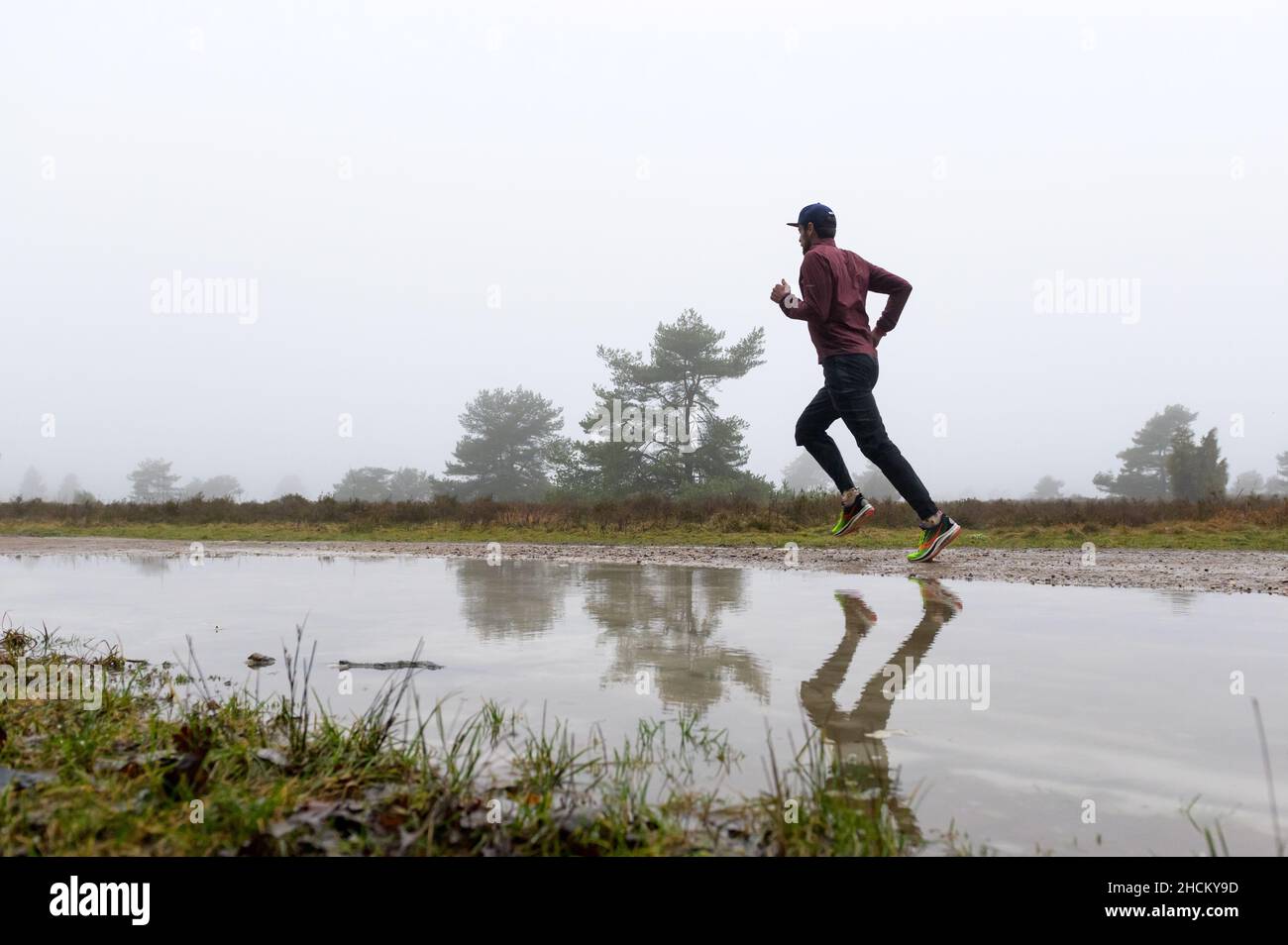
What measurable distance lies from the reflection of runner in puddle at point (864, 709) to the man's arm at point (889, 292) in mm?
2973

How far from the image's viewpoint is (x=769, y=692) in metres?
2.93

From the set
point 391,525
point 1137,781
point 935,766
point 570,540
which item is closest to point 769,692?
point 935,766

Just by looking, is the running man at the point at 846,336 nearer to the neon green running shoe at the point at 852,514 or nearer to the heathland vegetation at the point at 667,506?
the neon green running shoe at the point at 852,514

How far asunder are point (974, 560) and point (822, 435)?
238 cm

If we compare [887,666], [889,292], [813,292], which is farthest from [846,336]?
[887,666]

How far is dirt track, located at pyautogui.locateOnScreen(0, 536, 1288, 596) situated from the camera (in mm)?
6391

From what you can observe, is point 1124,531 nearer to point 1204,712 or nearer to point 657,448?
point 1204,712

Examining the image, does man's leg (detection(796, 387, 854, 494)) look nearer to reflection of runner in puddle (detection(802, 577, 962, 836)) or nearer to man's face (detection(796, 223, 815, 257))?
man's face (detection(796, 223, 815, 257))

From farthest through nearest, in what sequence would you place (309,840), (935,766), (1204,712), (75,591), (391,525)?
(391,525)
(75,591)
(1204,712)
(935,766)
(309,840)

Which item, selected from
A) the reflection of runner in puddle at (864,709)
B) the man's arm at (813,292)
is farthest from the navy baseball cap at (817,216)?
the reflection of runner in puddle at (864,709)

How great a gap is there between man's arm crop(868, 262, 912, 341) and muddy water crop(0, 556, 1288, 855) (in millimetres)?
2093

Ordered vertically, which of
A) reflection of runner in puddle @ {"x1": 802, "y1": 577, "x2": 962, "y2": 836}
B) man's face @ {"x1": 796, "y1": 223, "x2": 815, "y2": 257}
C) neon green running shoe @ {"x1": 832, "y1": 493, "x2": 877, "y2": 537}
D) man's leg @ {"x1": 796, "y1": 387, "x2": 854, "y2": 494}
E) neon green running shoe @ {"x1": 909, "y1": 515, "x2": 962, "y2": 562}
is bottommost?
reflection of runner in puddle @ {"x1": 802, "y1": 577, "x2": 962, "y2": 836}

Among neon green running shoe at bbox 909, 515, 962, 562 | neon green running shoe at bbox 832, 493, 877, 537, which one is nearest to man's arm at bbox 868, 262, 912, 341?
neon green running shoe at bbox 832, 493, 877, 537
